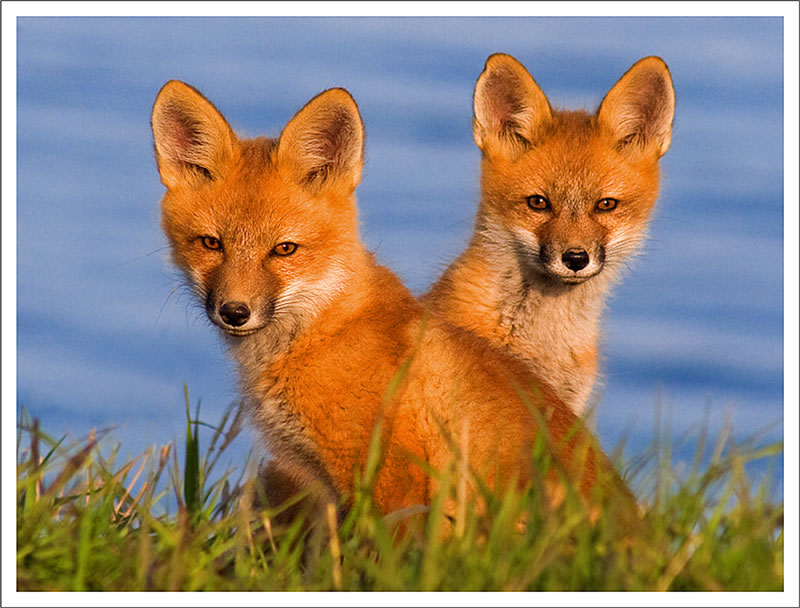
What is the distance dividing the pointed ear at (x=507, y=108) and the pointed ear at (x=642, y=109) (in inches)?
13.4

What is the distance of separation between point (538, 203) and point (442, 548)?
98.5 inches

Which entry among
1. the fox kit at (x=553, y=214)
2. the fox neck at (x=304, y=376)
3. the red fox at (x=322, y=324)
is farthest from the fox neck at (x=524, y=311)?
the fox neck at (x=304, y=376)

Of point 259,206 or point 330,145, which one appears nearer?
point 259,206

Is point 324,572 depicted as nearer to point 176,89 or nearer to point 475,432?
point 475,432

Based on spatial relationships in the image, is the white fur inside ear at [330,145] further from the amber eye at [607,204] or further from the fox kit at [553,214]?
the amber eye at [607,204]

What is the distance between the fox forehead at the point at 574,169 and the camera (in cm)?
505

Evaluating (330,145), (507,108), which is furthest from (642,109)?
(330,145)

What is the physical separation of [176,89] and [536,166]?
1.98m

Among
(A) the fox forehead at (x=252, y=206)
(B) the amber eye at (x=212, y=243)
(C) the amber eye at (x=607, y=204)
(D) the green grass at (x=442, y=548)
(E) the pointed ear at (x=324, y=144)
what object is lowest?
(D) the green grass at (x=442, y=548)

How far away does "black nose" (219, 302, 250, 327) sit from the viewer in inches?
147

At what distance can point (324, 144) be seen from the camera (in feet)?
13.4

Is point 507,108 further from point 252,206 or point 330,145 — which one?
point 252,206

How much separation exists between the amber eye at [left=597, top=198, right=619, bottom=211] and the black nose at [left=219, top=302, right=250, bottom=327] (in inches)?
83.8

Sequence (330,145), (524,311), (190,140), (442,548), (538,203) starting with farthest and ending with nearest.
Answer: (538,203), (524,311), (190,140), (330,145), (442,548)
